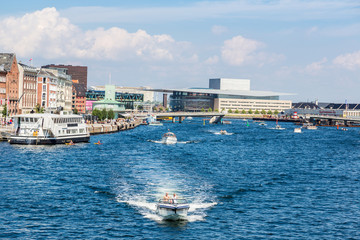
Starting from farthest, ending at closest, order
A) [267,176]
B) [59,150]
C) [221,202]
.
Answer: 1. [59,150]
2. [267,176]
3. [221,202]

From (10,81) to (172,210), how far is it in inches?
5383

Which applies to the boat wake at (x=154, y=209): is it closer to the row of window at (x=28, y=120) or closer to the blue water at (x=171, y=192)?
the blue water at (x=171, y=192)

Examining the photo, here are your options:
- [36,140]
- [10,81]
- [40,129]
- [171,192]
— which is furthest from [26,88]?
[171,192]

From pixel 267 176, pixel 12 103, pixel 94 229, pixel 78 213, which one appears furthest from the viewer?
pixel 12 103

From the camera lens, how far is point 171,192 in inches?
2522

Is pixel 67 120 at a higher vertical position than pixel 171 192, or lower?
higher

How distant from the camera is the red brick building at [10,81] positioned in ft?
563

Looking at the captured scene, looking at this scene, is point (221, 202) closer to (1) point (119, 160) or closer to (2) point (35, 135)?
(1) point (119, 160)

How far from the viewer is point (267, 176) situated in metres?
81.2

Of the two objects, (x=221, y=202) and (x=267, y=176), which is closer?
(x=221, y=202)

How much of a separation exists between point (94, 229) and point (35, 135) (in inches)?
2810

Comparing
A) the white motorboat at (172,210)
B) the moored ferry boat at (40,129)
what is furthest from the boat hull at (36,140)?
the white motorboat at (172,210)

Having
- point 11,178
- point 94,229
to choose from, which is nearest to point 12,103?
point 11,178

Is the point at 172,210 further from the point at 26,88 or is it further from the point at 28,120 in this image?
the point at 26,88
